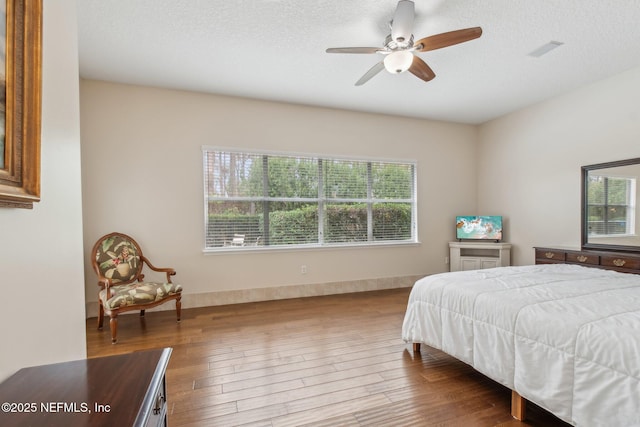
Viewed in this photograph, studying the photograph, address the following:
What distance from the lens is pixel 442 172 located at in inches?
207

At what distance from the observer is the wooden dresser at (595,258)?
3.14 metres

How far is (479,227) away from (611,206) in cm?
164

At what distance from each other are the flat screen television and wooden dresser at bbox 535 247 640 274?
0.83 metres

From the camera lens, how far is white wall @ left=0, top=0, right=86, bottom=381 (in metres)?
0.86

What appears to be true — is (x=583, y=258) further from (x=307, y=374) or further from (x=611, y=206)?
(x=307, y=374)

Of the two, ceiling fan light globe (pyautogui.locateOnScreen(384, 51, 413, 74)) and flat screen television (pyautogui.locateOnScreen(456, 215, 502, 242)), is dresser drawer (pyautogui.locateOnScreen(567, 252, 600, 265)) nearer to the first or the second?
flat screen television (pyautogui.locateOnScreen(456, 215, 502, 242))

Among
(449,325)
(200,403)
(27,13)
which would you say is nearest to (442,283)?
(449,325)

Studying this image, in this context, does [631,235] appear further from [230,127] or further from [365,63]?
[230,127]

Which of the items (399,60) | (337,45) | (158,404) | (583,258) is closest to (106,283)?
(158,404)

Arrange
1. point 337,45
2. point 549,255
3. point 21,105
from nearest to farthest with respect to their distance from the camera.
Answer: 1. point 21,105
2. point 337,45
3. point 549,255

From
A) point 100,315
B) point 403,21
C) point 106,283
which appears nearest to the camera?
point 403,21

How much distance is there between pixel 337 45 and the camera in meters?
2.87

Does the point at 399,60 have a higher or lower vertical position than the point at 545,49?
lower

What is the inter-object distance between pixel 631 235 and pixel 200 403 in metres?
4.59
